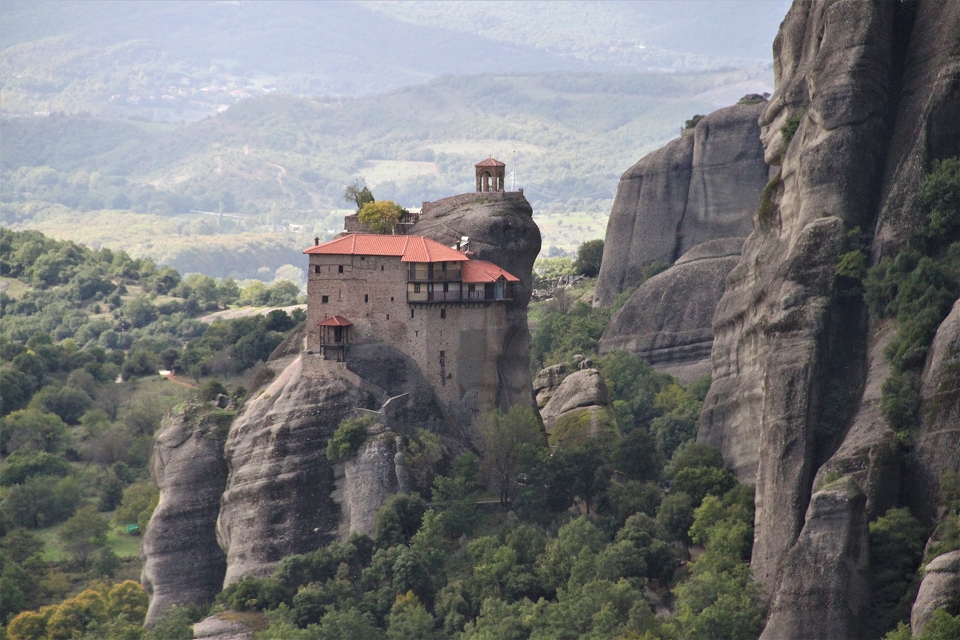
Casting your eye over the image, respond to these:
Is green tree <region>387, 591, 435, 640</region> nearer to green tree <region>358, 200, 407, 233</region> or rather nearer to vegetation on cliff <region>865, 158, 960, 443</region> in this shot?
green tree <region>358, 200, 407, 233</region>

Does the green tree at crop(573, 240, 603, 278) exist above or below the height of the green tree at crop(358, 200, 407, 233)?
above

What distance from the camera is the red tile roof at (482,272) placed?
295 ft

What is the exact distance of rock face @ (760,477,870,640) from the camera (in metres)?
68.7

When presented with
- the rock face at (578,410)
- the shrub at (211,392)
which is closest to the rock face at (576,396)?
the rock face at (578,410)

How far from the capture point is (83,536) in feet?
362

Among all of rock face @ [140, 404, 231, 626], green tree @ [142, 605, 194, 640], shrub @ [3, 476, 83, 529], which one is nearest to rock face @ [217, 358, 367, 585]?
green tree @ [142, 605, 194, 640]

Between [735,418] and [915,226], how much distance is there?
42.0 feet

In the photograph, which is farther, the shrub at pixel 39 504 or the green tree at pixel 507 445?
the shrub at pixel 39 504

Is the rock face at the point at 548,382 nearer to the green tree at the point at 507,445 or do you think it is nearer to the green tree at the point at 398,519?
the green tree at the point at 507,445

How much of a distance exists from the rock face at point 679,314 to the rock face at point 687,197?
16.0 feet

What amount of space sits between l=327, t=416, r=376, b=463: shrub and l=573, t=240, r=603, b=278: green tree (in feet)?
221

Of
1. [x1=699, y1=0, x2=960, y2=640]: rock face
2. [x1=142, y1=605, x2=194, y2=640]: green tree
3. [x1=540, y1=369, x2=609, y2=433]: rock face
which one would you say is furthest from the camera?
[x1=540, y1=369, x2=609, y2=433]: rock face

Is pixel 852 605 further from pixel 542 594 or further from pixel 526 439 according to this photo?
pixel 526 439

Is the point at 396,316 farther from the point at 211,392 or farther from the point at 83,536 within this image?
the point at 83,536
